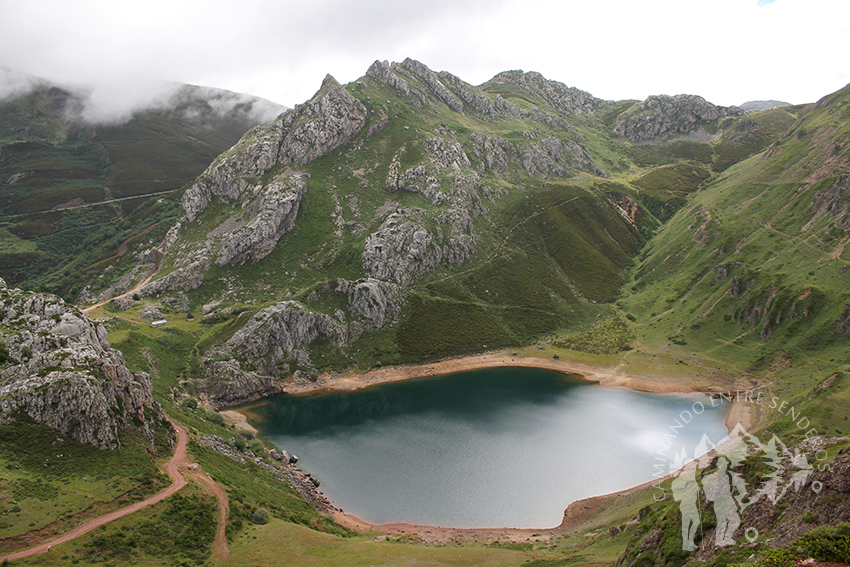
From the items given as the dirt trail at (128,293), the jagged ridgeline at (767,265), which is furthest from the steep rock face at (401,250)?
the jagged ridgeline at (767,265)

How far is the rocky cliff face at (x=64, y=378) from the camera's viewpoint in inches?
2071

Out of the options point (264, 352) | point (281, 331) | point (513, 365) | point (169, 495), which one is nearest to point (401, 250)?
point (281, 331)

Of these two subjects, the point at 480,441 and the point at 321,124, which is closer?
the point at 480,441

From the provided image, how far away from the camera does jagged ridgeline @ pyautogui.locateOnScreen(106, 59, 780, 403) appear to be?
415ft

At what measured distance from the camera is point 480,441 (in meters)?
86.7

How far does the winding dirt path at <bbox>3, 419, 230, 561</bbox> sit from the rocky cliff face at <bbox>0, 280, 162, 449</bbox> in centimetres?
580

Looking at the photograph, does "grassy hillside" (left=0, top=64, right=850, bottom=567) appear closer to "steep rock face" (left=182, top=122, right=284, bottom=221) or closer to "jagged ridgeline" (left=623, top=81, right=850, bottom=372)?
"jagged ridgeline" (left=623, top=81, right=850, bottom=372)

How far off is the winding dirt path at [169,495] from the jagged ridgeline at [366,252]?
1950 inches

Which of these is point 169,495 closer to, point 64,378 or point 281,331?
point 64,378

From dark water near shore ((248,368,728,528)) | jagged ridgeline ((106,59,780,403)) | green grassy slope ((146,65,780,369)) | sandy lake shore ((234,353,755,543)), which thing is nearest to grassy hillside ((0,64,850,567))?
green grassy slope ((146,65,780,369))

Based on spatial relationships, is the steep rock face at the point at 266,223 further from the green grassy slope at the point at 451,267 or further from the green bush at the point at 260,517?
the green bush at the point at 260,517

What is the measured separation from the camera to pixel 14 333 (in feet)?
196

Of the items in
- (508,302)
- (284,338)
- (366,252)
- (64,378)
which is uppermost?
(366,252)

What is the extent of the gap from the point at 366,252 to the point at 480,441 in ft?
272
